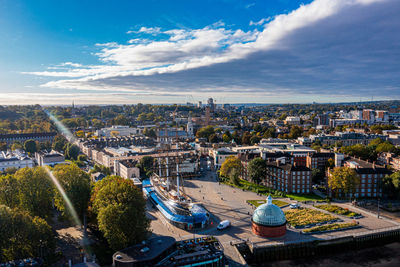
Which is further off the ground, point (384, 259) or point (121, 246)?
point (121, 246)

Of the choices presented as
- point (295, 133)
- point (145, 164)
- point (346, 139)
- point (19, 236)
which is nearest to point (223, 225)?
point (19, 236)

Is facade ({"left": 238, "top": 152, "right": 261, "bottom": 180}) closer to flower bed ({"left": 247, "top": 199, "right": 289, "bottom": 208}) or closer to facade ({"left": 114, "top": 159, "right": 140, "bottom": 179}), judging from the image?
flower bed ({"left": 247, "top": 199, "right": 289, "bottom": 208})

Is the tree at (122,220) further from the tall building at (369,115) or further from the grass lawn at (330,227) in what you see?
the tall building at (369,115)

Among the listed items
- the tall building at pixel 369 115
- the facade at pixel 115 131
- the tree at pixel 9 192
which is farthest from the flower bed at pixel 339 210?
the tall building at pixel 369 115

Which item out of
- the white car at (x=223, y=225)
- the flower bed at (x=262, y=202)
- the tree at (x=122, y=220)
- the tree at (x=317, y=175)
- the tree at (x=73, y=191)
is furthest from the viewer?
the tree at (x=317, y=175)

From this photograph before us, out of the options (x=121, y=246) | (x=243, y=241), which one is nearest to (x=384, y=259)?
(x=243, y=241)

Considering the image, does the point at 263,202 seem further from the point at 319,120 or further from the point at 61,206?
the point at 319,120

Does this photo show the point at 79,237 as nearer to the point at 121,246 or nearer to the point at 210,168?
the point at 121,246
